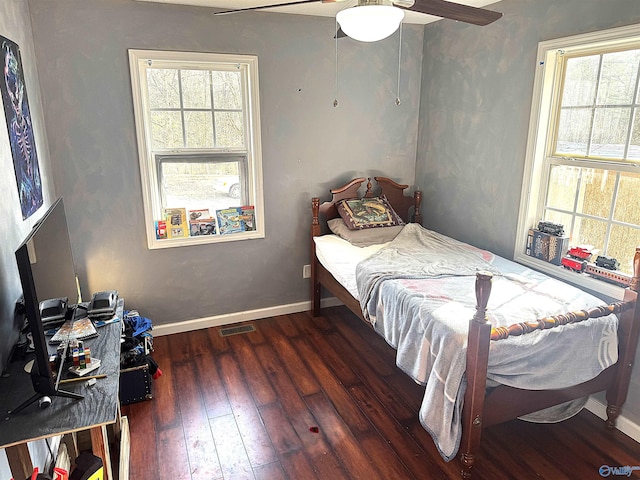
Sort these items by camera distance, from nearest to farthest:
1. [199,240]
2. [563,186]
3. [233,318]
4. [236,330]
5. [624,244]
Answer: [624,244] → [563,186] → [199,240] → [236,330] → [233,318]

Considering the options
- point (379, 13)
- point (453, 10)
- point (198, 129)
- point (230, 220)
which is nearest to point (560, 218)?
point (453, 10)

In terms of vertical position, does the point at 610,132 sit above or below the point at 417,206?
above

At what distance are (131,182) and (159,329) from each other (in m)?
1.14

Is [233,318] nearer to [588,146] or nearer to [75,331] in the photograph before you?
[75,331]

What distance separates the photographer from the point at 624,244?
2.48 m

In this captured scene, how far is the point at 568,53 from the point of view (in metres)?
2.66

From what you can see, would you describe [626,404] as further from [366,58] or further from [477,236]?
[366,58]

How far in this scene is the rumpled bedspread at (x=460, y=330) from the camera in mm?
2000

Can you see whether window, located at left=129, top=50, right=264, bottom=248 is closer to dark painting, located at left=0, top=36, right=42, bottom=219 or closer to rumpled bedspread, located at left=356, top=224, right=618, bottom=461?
dark painting, located at left=0, top=36, right=42, bottom=219

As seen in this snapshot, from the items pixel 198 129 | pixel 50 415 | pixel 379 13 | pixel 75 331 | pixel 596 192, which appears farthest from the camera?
pixel 198 129

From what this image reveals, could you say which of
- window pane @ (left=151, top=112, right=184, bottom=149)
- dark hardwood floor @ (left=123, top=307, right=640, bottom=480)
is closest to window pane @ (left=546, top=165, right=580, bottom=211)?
dark hardwood floor @ (left=123, top=307, right=640, bottom=480)

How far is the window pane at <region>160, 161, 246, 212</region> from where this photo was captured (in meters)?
3.36

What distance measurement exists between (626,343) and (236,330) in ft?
8.44

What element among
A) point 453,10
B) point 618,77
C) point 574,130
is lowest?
point 574,130
